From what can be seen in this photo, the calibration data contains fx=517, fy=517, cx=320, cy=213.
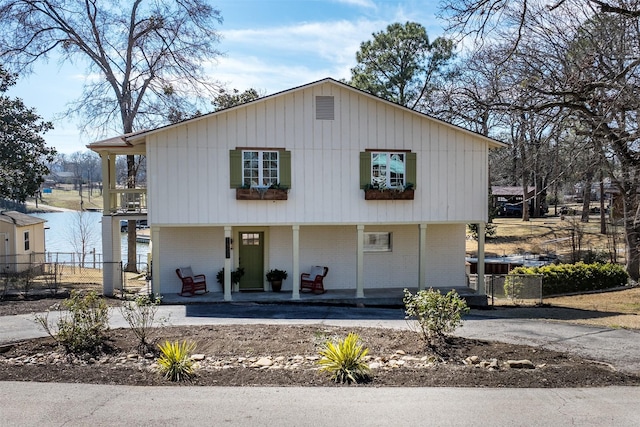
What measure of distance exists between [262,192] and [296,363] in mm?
7236

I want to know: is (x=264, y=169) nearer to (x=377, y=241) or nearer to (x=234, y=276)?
(x=234, y=276)

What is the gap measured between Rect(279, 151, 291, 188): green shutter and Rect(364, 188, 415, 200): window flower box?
2.41 metres

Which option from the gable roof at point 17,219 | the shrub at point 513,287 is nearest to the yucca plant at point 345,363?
the shrub at point 513,287

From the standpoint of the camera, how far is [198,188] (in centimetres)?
1484

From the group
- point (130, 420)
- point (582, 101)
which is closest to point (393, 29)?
point (582, 101)

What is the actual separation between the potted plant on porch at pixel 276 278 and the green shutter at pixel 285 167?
307 cm

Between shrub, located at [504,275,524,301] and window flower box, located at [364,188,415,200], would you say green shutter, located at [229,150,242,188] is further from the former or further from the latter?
shrub, located at [504,275,524,301]

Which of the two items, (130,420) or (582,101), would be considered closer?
(130,420)

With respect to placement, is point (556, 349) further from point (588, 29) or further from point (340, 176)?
point (588, 29)

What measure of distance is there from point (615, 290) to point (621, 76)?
9.14 meters

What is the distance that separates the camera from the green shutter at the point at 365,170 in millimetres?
15641

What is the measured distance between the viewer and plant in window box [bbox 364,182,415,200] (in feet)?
51.3

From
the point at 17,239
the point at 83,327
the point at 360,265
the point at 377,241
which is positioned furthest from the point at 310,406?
the point at 17,239

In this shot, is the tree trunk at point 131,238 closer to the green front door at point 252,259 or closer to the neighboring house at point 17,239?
the neighboring house at point 17,239
